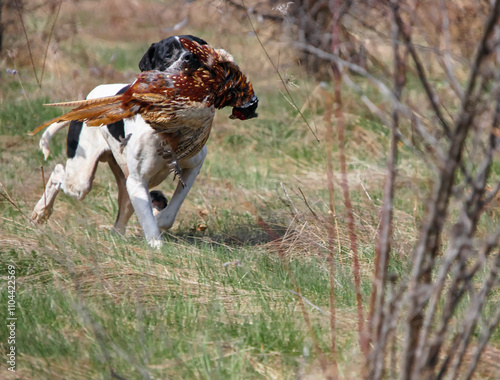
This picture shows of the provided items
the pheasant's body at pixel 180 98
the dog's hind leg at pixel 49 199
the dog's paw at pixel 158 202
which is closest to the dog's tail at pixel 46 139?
the dog's hind leg at pixel 49 199

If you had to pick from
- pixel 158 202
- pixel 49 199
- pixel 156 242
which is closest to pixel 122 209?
pixel 158 202

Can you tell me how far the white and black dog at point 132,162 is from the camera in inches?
162

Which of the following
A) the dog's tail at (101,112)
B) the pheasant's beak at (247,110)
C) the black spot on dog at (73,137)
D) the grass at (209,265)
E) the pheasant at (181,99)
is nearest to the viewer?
the grass at (209,265)

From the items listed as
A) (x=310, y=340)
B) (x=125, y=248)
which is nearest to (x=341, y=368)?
(x=310, y=340)

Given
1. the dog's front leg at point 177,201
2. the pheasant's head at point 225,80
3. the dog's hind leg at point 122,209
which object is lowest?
the dog's hind leg at point 122,209

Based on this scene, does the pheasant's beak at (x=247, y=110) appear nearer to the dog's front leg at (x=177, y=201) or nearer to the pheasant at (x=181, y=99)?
the pheasant at (x=181, y=99)

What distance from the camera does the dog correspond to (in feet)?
13.5

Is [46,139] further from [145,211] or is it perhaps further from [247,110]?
Answer: [247,110]

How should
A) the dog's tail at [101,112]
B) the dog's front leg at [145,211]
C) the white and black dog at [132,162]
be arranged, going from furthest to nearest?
the dog's front leg at [145,211]
the white and black dog at [132,162]
the dog's tail at [101,112]

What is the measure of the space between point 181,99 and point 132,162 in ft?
2.34

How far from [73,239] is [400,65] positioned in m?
2.76

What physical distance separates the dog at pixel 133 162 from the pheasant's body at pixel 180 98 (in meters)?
0.10

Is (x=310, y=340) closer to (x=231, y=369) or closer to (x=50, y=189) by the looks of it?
(x=231, y=369)

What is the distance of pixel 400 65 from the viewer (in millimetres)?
2014
